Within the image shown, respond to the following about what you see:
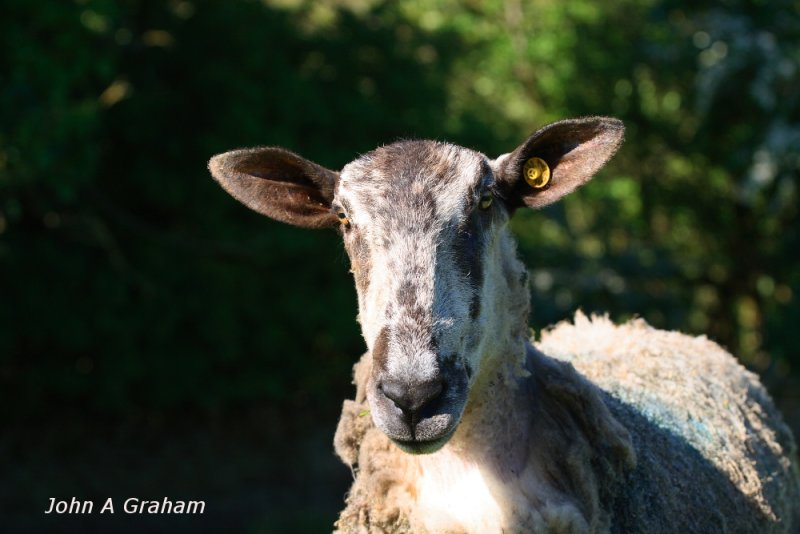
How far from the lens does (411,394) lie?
2705mm

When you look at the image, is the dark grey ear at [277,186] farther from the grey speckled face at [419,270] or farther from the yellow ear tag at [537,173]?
the yellow ear tag at [537,173]

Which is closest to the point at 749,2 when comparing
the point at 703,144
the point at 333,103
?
the point at 703,144

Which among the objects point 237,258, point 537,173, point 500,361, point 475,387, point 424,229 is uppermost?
point 237,258

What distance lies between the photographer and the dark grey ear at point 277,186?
3.56 m

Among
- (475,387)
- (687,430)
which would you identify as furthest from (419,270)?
(687,430)

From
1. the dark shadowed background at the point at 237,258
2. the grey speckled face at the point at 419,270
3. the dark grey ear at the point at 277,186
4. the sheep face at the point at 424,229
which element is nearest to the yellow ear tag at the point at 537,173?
the sheep face at the point at 424,229

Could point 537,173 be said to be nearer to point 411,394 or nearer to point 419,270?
point 419,270

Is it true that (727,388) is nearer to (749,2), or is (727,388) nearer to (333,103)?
(333,103)

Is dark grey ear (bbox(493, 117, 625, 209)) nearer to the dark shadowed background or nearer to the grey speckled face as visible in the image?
the grey speckled face

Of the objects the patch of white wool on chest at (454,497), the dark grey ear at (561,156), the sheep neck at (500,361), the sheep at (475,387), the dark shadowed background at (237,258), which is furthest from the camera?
the dark shadowed background at (237,258)

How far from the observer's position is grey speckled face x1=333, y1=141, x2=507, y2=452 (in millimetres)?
2740

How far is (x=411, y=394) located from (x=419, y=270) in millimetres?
408

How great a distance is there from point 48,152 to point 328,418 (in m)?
6.63

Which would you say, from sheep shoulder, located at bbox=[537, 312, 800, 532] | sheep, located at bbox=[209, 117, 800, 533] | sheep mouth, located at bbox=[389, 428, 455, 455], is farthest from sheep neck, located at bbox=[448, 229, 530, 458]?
sheep shoulder, located at bbox=[537, 312, 800, 532]
